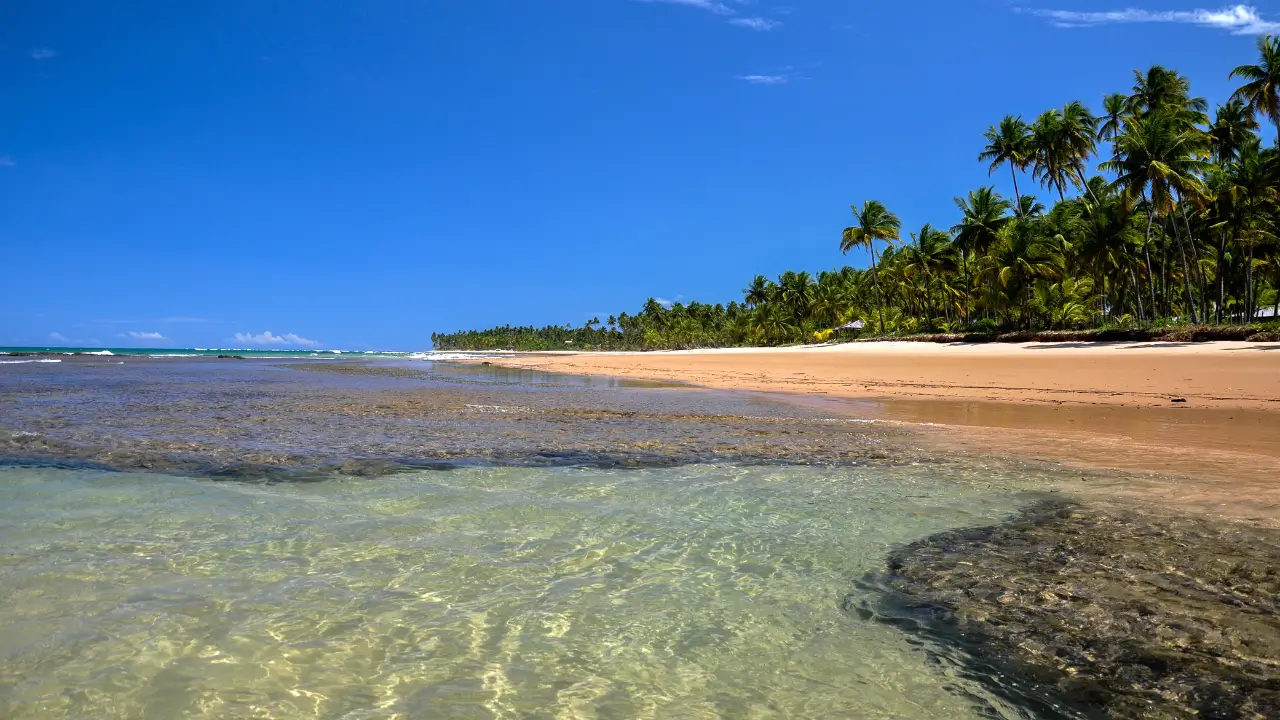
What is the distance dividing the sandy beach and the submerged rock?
5.16 feet

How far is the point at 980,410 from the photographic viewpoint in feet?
45.0

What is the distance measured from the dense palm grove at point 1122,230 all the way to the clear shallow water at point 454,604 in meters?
40.0

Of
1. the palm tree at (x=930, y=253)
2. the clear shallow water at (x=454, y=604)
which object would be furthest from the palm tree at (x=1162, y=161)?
the clear shallow water at (x=454, y=604)

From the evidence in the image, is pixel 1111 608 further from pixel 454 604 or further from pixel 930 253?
pixel 930 253

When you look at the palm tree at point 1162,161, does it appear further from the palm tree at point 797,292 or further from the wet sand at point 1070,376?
the palm tree at point 797,292

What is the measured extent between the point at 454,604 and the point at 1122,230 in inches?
1983

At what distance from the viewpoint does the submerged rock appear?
253 centimetres

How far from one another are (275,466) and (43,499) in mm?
1902

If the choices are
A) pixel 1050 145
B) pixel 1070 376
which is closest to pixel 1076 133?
pixel 1050 145

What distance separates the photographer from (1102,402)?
571 inches

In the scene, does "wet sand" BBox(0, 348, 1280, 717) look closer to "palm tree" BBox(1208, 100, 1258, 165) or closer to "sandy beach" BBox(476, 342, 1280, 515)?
"sandy beach" BBox(476, 342, 1280, 515)

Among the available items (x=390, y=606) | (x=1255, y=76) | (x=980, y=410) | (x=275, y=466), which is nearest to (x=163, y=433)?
(x=275, y=466)

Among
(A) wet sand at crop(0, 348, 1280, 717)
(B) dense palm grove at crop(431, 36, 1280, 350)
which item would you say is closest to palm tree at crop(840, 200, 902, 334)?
(B) dense palm grove at crop(431, 36, 1280, 350)

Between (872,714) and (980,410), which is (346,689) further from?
(980,410)
